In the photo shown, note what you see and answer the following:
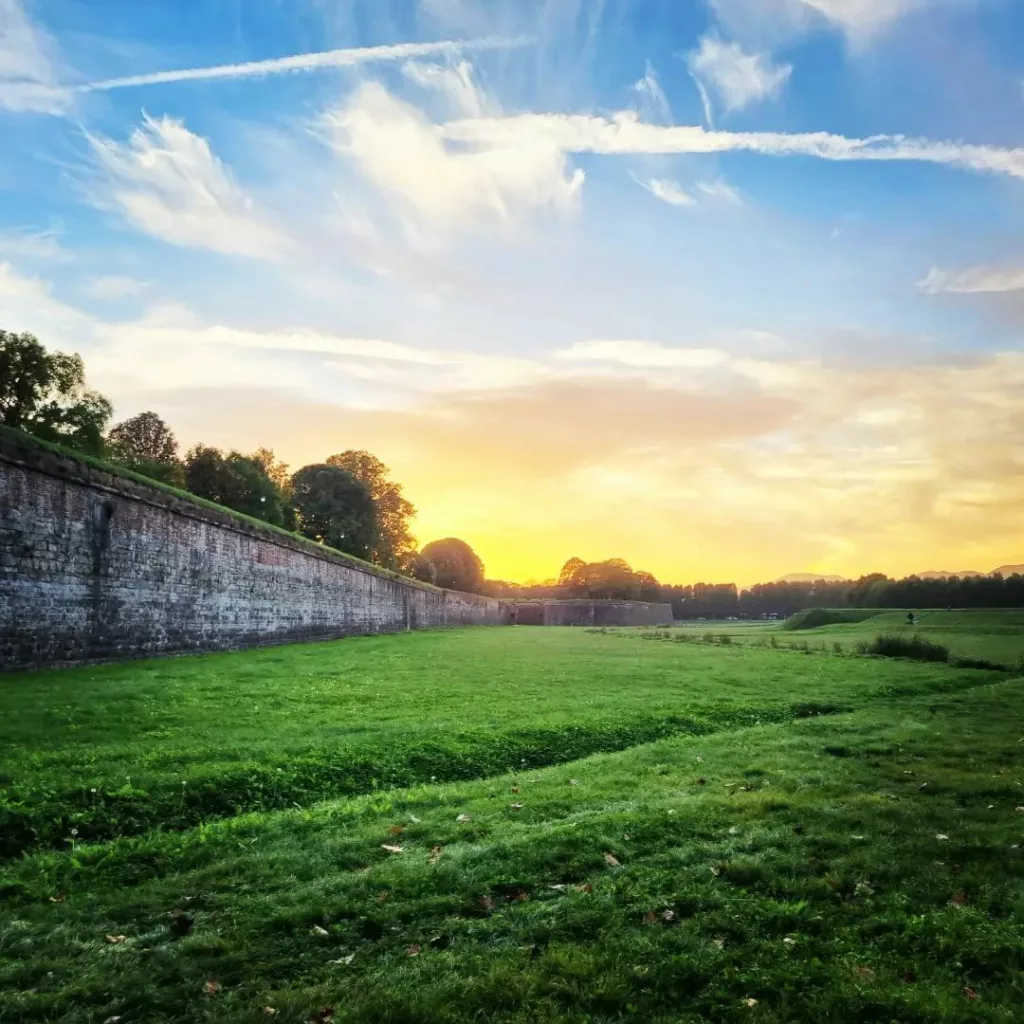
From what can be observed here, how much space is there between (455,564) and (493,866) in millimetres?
95220

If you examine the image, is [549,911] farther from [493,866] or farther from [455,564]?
[455,564]

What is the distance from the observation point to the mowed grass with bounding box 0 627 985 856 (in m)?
7.27

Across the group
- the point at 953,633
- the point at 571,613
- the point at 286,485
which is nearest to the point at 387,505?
the point at 286,485

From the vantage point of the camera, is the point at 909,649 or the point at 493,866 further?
the point at 909,649

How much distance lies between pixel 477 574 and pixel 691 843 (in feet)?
327

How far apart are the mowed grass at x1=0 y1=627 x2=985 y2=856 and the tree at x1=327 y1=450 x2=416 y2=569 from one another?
4919 centimetres

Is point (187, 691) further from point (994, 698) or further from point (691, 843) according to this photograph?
point (994, 698)

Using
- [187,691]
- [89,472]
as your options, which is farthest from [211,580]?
[187,691]

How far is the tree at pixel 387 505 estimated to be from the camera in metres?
69.5

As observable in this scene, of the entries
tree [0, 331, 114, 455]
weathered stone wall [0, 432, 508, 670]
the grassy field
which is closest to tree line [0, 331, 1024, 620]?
tree [0, 331, 114, 455]

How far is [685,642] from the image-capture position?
3631 centimetres

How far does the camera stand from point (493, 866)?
5578 millimetres

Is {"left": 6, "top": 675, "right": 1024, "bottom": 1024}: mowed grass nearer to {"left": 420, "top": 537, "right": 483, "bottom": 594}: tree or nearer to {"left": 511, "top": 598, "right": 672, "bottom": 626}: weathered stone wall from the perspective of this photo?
{"left": 511, "top": 598, "right": 672, "bottom": 626}: weathered stone wall

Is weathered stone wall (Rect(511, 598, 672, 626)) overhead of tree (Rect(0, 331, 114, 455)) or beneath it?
beneath
